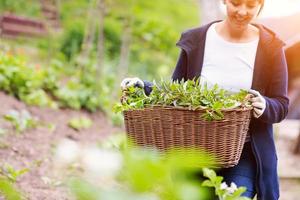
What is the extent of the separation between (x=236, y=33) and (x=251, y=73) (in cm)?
17

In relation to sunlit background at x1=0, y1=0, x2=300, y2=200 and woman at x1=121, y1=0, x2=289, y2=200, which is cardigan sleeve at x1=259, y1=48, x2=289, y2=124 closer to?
woman at x1=121, y1=0, x2=289, y2=200

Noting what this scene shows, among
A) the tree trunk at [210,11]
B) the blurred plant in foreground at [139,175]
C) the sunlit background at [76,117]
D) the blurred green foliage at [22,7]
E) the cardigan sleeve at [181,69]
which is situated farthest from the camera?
the blurred green foliage at [22,7]

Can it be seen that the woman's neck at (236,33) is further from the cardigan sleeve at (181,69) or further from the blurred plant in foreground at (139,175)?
the blurred plant in foreground at (139,175)

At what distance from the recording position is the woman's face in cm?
234

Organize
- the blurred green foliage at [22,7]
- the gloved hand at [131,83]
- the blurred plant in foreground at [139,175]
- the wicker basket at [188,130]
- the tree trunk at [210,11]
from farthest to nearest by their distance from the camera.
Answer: the blurred green foliage at [22,7]
the tree trunk at [210,11]
the gloved hand at [131,83]
the wicker basket at [188,130]
the blurred plant in foreground at [139,175]

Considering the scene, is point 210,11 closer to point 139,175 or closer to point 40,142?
point 40,142

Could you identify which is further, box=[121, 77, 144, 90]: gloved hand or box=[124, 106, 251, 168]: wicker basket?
box=[121, 77, 144, 90]: gloved hand

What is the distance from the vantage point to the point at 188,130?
2184mm

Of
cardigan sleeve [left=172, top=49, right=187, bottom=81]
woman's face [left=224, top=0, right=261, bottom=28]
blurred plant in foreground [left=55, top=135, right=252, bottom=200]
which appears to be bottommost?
cardigan sleeve [left=172, top=49, right=187, bottom=81]

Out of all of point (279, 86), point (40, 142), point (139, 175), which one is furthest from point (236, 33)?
point (40, 142)

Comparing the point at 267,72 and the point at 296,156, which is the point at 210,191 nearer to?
the point at 267,72

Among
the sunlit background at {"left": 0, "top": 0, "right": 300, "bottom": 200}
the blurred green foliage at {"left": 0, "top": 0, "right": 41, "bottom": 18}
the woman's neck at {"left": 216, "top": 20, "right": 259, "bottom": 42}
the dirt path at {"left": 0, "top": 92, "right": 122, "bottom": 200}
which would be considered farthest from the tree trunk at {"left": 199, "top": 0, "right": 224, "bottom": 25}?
the blurred green foliage at {"left": 0, "top": 0, "right": 41, "bottom": 18}

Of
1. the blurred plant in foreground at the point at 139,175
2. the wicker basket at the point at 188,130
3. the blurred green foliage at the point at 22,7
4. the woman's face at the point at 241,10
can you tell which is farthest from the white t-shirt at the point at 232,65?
the blurred green foliage at the point at 22,7

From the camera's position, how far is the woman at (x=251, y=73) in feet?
8.14
